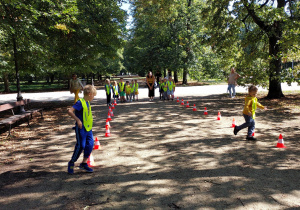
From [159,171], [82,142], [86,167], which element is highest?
[82,142]

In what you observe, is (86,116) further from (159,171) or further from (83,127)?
(159,171)

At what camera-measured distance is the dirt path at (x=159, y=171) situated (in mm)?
3568

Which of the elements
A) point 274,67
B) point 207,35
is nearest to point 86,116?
point 274,67

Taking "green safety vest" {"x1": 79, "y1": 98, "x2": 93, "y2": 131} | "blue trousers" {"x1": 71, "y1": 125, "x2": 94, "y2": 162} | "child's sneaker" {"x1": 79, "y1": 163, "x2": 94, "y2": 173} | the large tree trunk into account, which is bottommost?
"child's sneaker" {"x1": 79, "y1": 163, "x2": 94, "y2": 173}

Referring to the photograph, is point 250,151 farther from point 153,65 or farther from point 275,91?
point 153,65

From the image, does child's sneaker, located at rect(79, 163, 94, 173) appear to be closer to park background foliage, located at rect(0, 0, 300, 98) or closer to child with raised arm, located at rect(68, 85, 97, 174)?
child with raised arm, located at rect(68, 85, 97, 174)

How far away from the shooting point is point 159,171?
4.66m

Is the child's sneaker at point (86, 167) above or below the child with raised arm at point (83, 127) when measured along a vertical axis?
below

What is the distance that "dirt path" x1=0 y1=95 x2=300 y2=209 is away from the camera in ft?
11.7

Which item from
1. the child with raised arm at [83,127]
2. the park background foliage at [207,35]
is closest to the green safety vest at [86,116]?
the child with raised arm at [83,127]

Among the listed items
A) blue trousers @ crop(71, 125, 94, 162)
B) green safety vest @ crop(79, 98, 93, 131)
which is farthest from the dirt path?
green safety vest @ crop(79, 98, 93, 131)

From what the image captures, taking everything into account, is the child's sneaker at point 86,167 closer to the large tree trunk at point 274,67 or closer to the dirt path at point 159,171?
the dirt path at point 159,171

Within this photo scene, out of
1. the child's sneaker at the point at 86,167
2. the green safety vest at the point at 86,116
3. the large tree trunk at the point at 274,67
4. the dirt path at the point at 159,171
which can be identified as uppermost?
the large tree trunk at the point at 274,67

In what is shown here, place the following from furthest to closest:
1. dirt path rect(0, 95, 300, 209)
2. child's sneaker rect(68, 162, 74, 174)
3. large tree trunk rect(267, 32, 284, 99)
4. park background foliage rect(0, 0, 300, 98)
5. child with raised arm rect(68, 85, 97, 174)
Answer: large tree trunk rect(267, 32, 284, 99) < park background foliage rect(0, 0, 300, 98) < child's sneaker rect(68, 162, 74, 174) < child with raised arm rect(68, 85, 97, 174) < dirt path rect(0, 95, 300, 209)
